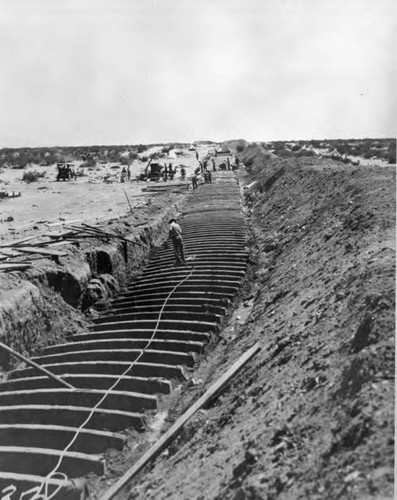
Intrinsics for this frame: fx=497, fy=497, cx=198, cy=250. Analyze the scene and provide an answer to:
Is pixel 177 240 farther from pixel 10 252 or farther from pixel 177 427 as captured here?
pixel 177 427

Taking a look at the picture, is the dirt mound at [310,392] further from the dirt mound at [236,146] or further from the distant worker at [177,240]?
the dirt mound at [236,146]

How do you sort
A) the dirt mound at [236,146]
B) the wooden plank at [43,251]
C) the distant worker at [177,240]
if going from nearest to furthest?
the wooden plank at [43,251] → the distant worker at [177,240] → the dirt mound at [236,146]

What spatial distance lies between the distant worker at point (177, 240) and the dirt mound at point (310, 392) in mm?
2895

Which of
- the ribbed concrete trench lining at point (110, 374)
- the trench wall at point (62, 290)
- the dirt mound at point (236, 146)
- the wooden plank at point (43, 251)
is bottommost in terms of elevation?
the ribbed concrete trench lining at point (110, 374)

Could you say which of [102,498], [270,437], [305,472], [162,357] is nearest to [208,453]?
[270,437]

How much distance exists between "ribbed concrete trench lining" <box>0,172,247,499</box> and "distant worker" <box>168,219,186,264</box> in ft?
0.91

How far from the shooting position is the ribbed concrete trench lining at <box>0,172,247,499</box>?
548 cm

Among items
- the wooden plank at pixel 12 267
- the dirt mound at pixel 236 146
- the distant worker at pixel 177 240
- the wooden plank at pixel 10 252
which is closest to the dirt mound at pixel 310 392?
the distant worker at pixel 177 240

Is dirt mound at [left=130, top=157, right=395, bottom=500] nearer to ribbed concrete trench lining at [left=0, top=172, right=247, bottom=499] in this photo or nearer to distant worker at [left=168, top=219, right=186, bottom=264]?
ribbed concrete trench lining at [left=0, top=172, right=247, bottom=499]

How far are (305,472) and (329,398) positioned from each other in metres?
0.81

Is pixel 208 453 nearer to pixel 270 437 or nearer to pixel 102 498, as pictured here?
pixel 270 437

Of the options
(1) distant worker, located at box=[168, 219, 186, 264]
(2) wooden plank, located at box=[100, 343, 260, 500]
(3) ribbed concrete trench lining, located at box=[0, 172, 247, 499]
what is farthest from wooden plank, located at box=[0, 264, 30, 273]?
(2) wooden plank, located at box=[100, 343, 260, 500]

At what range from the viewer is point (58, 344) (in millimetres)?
8312

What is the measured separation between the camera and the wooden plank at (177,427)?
15.8 ft
